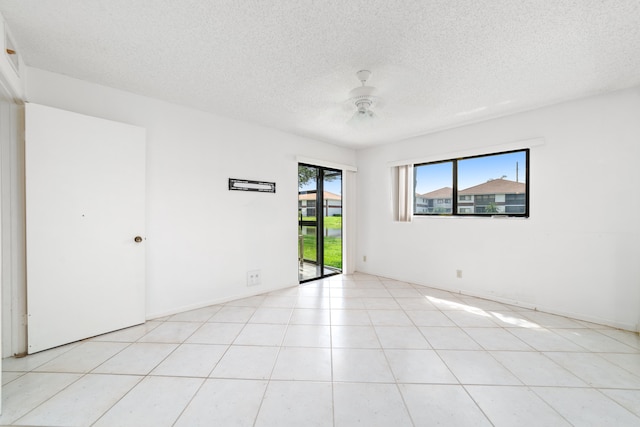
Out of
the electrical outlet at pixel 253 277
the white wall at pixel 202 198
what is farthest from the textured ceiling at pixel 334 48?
the electrical outlet at pixel 253 277

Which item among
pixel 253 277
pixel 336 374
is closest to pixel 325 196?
pixel 253 277

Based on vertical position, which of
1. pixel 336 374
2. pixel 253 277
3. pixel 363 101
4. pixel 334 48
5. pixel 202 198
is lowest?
pixel 336 374

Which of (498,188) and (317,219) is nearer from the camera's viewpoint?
(498,188)

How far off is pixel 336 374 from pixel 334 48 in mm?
2454

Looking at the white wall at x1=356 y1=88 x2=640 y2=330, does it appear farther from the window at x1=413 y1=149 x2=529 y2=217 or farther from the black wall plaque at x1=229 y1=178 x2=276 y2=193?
the black wall plaque at x1=229 y1=178 x2=276 y2=193

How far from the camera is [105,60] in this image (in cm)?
204

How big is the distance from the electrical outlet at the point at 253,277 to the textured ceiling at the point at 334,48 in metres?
2.23

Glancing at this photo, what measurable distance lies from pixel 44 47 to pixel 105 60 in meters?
0.37

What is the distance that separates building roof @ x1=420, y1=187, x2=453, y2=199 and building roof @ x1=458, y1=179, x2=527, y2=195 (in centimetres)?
19

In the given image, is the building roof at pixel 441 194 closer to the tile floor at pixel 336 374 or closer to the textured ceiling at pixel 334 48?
the textured ceiling at pixel 334 48

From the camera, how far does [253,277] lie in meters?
3.46

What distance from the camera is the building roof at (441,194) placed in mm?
3764

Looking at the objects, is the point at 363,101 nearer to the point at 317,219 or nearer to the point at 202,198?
the point at 202,198

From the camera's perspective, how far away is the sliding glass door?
420cm
